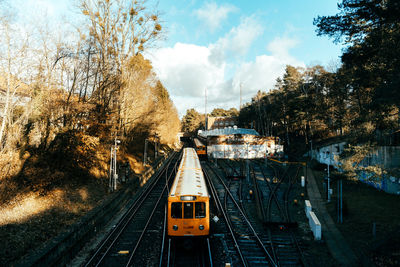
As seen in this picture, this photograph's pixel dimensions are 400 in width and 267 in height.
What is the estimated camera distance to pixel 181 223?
33.0ft

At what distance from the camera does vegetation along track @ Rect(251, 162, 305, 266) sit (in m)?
10.4

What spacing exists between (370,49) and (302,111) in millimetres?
32146

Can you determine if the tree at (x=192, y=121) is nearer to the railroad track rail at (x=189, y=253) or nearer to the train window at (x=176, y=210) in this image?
the railroad track rail at (x=189, y=253)

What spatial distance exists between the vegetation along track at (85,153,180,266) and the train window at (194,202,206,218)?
2.49 m


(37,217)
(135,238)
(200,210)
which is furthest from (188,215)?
(37,217)

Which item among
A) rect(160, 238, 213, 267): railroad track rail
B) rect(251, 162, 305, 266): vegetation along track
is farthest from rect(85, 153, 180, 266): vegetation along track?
rect(251, 162, 305, 266): vegetation along track

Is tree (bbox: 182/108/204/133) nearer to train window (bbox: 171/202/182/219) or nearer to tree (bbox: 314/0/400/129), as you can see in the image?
tree (bbox: 314/0/400/129)

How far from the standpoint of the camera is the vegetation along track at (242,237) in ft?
32.1

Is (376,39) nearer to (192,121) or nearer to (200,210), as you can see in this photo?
(200,210)

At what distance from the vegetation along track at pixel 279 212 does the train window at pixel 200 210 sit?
3458mm

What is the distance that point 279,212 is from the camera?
1630 centimetres

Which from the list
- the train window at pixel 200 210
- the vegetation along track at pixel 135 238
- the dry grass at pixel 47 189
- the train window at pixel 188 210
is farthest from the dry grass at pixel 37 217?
the train window at pixel 200 210

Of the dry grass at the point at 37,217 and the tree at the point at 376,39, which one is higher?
the tree at the point at 376,39

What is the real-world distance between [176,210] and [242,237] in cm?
420
